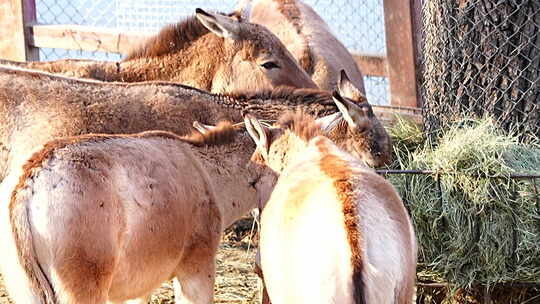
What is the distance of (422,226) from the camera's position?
641cm

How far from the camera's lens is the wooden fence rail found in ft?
31.9

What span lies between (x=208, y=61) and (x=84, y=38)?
7.61 ft

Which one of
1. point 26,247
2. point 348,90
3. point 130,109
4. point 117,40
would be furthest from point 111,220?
point 117,40

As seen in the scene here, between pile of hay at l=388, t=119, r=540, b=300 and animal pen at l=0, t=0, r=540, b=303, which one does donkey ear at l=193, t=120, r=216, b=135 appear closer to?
animal pen at l=0, t=0, r=540, b=303

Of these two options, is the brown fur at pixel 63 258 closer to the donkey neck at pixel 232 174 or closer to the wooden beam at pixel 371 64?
the donkey neck at pixel 232 174

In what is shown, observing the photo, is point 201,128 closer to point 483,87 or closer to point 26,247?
point 26,247

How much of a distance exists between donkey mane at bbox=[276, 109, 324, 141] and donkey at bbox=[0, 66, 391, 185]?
86 cm

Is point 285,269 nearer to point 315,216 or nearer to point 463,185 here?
point 315,216

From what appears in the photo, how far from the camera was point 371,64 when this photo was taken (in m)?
10.2

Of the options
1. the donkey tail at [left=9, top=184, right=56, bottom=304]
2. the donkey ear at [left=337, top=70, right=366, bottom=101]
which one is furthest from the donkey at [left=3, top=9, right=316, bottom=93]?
the donkey tail at [left=9, top=184, right=56, bottom=304]

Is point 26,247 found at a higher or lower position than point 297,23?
lower

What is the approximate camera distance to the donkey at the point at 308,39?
30.7 ft

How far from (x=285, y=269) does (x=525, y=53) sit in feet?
10.5

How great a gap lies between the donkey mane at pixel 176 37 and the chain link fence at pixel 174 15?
2262 mm
